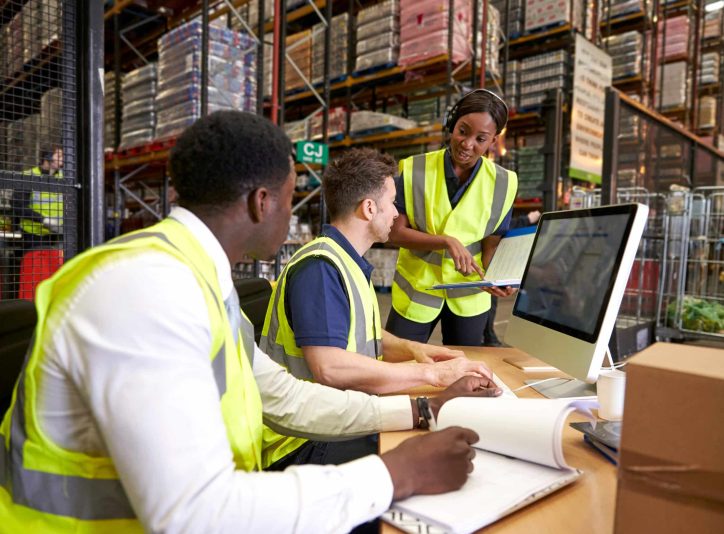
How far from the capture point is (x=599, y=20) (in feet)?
24.6

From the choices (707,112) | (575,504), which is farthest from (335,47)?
(707,112)

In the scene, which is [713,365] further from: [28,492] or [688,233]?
[688,233]

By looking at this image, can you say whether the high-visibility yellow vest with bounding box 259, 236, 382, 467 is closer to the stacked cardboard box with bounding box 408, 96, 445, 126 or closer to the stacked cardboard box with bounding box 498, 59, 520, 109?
the stacked cardboard box with bounding box 408, 96, 445, 126

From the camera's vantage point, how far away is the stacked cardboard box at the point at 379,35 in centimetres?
585

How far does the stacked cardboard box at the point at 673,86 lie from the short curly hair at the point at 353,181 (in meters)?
8.33

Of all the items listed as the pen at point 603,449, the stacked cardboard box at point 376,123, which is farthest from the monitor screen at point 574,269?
the stacked cardboard box at point 376,123

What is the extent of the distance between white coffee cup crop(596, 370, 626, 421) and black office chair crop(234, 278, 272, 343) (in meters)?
1.16

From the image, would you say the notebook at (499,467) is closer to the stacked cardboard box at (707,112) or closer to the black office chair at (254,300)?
the black office chair at (254,300)

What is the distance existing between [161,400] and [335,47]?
6.66 m

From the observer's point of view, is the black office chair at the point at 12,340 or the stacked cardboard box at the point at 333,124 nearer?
the black office chair at the point at 12,340

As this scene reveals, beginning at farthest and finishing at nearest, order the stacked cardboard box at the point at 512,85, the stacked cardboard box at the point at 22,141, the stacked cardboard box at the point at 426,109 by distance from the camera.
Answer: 1. the stacked cardboard box at the point at 426,109
2. the stacked cardboard box at the point at 512,85
3. the stacked cardboard box at the point at 22,141

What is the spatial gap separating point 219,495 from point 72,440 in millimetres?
219

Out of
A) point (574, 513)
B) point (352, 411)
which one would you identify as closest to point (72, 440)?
point (352, 411)

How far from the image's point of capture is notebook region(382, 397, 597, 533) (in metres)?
0.80
